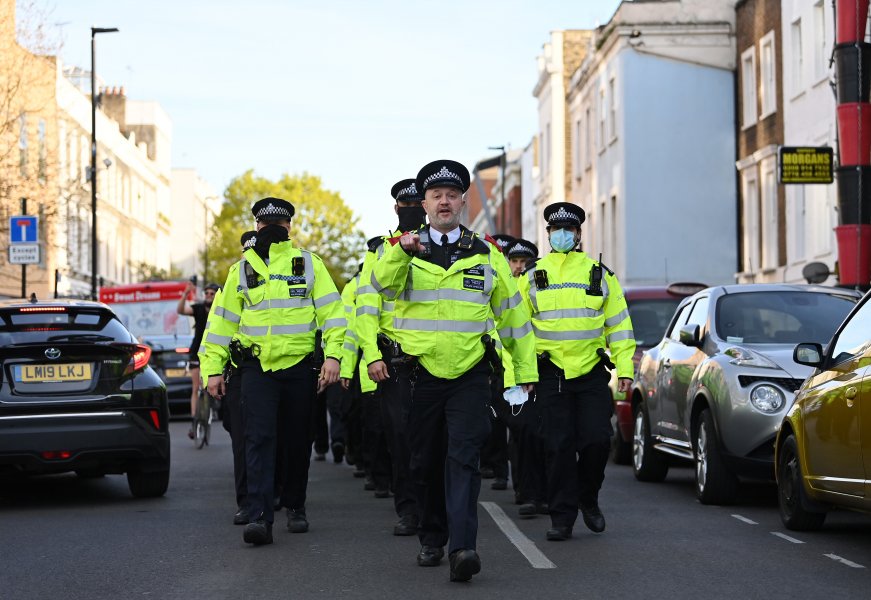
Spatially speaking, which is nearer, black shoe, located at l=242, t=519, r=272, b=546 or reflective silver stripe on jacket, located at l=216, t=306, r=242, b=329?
black shoe, located at l=242, t=519, r=272, b=546

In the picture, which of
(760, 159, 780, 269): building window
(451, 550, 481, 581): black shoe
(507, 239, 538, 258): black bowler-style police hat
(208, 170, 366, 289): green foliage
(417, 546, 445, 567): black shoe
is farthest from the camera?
(208, 170, 366, 289): green foliage

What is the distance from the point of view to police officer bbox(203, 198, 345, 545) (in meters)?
10.1

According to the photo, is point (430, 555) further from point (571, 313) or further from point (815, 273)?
point (815, 273)

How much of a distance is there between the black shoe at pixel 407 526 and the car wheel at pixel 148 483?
3.01 meters

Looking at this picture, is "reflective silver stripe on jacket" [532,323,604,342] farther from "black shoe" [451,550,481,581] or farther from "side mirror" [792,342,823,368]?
"black shoe" [451,550,481,581]

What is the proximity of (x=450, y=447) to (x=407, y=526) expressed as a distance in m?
2.20

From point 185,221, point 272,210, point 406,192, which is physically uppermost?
point 185,221

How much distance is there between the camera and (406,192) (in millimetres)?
10992

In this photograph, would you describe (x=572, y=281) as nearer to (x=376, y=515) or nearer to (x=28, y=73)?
(x=376, y=515)

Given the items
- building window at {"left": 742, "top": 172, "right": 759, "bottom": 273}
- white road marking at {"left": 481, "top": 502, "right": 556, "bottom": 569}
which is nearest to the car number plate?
white road marking at {"left": 481, "top": 502, "right": 556, "bottom": 569}

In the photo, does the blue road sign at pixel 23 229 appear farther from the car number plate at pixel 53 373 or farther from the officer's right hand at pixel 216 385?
the officer's right hand at pixel 216 385

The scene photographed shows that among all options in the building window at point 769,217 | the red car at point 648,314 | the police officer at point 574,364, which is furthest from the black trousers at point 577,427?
the building window at point 769,217

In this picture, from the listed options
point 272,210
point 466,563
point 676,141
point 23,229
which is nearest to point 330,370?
point 272,210

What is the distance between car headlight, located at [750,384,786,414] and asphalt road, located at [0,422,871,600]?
0.77 meters
